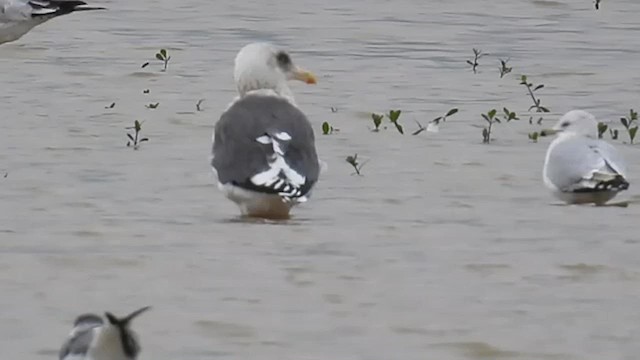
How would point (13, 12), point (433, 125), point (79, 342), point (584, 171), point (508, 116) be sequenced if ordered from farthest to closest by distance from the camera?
1. point (13, 12)
2. point (508, 116)
3. point (433, 125)
4. point (584, 171)
5. point (79, 342)

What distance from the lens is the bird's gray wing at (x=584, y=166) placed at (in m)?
10.2

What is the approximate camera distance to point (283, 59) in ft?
35.9

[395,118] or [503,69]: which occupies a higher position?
[395,118]

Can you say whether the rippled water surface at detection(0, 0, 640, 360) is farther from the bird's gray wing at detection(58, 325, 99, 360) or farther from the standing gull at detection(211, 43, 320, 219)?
the bird's gray wing at detection(58, 325, 99, 360)

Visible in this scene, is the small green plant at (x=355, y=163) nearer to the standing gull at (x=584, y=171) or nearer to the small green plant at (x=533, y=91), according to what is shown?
the standing gull at (x=584, y=171)

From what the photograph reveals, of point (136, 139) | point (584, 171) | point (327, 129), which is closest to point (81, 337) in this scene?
point (584, 171)

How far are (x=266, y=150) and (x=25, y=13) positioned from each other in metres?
8.07

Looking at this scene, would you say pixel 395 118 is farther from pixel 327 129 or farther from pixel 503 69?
pixel 503 69

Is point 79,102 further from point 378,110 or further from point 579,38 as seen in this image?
point 579,38

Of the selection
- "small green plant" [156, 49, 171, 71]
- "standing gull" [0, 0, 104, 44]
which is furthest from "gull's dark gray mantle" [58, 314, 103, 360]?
"standing gull" [0, 0, 104, 44]

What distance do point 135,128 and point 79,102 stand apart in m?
1.62

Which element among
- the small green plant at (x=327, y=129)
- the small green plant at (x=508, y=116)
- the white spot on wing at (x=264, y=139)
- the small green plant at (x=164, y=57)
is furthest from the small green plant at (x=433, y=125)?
the small green plant at (x=164, y=57)

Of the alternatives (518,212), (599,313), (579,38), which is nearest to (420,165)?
(518,212)

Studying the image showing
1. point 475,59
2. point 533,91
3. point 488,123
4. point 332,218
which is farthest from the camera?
point 475,59
